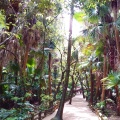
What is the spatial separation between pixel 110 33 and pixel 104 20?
100 cm

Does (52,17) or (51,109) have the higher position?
(52,17)

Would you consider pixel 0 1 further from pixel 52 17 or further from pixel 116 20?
pixel 116 20

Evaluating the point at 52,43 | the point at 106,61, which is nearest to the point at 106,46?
the point at 106,61

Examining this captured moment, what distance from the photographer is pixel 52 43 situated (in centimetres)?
1902

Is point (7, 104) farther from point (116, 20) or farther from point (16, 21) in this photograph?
point (116, 20)

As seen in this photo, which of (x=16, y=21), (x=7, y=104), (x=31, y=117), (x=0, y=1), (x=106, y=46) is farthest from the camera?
(x=7, y=104)

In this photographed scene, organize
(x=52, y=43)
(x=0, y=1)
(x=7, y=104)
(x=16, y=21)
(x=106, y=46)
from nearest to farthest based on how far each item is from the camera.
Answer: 1. (x=0, y=1)
2. (x=16, y=21)
3. (x=106, y=46)
4. (x=7, y=104)
5. (x=52, y=43)

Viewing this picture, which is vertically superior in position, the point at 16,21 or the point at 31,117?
the point at 16,21

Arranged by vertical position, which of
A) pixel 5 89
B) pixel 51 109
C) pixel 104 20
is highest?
pixel 104 20

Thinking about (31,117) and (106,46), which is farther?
(106,46)

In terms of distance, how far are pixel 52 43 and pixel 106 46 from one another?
512cm

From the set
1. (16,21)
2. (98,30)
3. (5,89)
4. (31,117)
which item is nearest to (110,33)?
(98,30)

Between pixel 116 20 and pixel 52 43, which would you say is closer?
pixel 116 20

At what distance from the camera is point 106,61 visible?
15.9 m
